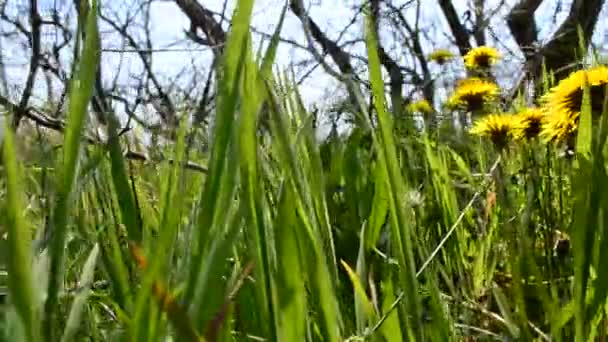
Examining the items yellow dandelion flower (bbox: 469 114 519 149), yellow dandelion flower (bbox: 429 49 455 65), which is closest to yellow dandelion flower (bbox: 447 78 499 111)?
yellow dandelion flower (bbox: 469 114 519 149)

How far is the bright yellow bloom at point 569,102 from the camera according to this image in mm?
615

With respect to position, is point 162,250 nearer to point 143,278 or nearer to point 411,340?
point 143,278

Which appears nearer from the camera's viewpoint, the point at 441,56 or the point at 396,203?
the point at 396,203

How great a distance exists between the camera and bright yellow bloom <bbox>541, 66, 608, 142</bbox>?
2.02 feet

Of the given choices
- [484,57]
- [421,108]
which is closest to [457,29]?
[421,108]

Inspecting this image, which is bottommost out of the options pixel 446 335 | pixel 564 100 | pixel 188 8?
pixel 446 335

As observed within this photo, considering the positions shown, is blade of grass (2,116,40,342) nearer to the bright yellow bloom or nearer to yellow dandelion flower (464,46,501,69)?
the bright yellow bloom

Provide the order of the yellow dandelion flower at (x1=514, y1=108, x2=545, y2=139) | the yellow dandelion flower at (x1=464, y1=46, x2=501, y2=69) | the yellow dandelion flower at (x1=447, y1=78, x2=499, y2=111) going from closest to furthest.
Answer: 1. the yellow dandelion flower at (x1=514, y1=108, x2=545, y2=139)
2. the yellow dandelion flower at (x1=447, y1=78, x2=499, y2=111)
3. the yellow dandelion flower at (x1=464, y1=46, x2=501, y2=69)

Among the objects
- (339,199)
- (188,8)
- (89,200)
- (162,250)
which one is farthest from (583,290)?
(188,8)

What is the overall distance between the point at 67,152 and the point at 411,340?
0.49 feet

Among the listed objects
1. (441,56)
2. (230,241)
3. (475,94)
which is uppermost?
(441,56)

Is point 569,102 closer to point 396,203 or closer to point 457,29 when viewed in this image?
point 396,203

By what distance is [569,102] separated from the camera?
666 millimetres

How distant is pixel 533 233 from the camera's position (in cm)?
66
